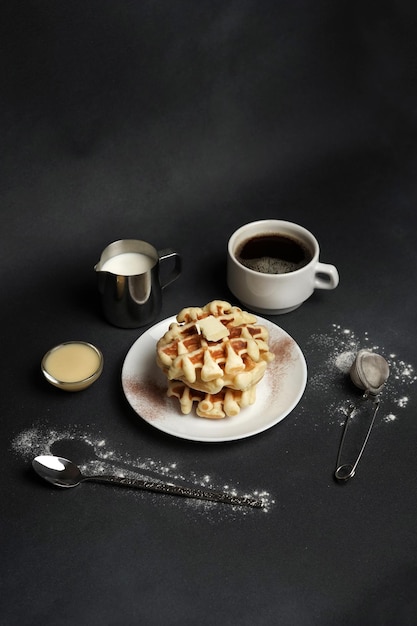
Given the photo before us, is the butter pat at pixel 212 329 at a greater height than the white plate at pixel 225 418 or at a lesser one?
greater

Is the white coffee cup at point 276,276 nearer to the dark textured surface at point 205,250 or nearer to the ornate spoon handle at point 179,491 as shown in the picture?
the dark textured surface at point 205,250

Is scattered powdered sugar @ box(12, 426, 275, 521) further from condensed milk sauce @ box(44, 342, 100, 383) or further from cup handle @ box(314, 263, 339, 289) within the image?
cup handle @ box(314, 263, 339, 289)

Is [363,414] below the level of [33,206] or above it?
below

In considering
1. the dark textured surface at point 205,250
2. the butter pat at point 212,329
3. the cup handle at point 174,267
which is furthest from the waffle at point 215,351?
the cup handle at point 174,267

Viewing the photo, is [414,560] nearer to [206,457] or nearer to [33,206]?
[206,457]

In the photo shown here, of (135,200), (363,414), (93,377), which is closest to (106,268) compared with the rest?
(93,377)

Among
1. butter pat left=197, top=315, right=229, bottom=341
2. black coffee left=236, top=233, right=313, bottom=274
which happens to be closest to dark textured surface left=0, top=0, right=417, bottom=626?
black coffee left=236, top=233, right=313, bottom=274
